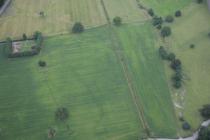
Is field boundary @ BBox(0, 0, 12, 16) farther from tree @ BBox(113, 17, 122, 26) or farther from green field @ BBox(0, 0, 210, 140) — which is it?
tree @ BBox(113, 17, 122, 26)

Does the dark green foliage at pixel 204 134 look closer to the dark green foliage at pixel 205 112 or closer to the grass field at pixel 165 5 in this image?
the dark green foliage at pixel 205 112

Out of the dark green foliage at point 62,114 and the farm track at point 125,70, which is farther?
the farm track at point 125,70

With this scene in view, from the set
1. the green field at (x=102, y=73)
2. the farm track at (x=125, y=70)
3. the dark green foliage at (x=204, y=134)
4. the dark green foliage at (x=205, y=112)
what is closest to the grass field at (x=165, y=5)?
the green field at (x=102, y=73)

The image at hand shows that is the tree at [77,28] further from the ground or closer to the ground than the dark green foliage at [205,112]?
further from the ground

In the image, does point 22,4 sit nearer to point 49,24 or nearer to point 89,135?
point 49,24

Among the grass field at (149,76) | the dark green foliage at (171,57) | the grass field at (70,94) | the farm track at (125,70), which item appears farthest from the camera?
the dark green foliage at (171,57)

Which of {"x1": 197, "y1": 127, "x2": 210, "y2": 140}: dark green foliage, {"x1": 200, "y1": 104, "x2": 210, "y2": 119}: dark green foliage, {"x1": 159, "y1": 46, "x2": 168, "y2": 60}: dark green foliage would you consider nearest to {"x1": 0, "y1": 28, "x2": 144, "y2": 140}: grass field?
{"x1": 197, "y1": 127, "x2": 210, "y2": 140}: dark green foliage

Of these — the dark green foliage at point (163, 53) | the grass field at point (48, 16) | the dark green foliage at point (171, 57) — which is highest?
the grass field at point (48, 16)
